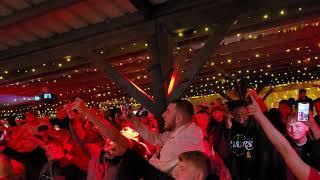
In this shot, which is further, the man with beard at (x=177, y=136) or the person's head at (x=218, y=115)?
the person's head at (x=218, y=115)

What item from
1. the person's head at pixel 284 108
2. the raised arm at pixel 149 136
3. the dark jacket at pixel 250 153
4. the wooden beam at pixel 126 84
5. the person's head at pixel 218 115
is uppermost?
the wooden beam at pixel 126 84

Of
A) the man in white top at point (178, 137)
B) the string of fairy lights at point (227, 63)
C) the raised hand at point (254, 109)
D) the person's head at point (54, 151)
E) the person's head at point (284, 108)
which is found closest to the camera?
the raised hand at point (254, 109)

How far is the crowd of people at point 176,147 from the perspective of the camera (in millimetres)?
3225

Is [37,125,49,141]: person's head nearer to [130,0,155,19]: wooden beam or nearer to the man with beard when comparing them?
the man with beard

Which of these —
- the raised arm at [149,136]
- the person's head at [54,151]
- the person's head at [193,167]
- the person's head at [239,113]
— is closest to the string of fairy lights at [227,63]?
the person's head at [239,113]

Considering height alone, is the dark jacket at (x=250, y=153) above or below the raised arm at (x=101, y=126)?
below

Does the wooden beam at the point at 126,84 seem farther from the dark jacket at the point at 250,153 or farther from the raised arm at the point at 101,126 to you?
the raised arm at the point at 101,126

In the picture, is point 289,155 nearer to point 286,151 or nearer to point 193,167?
point 286,151

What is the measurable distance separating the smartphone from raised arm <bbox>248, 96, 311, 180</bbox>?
774 mm

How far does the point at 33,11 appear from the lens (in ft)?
20.3

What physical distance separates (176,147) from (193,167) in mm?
1176

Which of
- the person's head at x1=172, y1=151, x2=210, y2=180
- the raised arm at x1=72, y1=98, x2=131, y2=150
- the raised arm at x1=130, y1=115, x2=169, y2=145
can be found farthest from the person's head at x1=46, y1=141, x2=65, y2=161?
the person's head at x1=172, y1=151, x2=210, y2=180

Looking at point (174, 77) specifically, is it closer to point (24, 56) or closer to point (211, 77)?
point (24, 56)

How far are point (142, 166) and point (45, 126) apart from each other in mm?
2773
